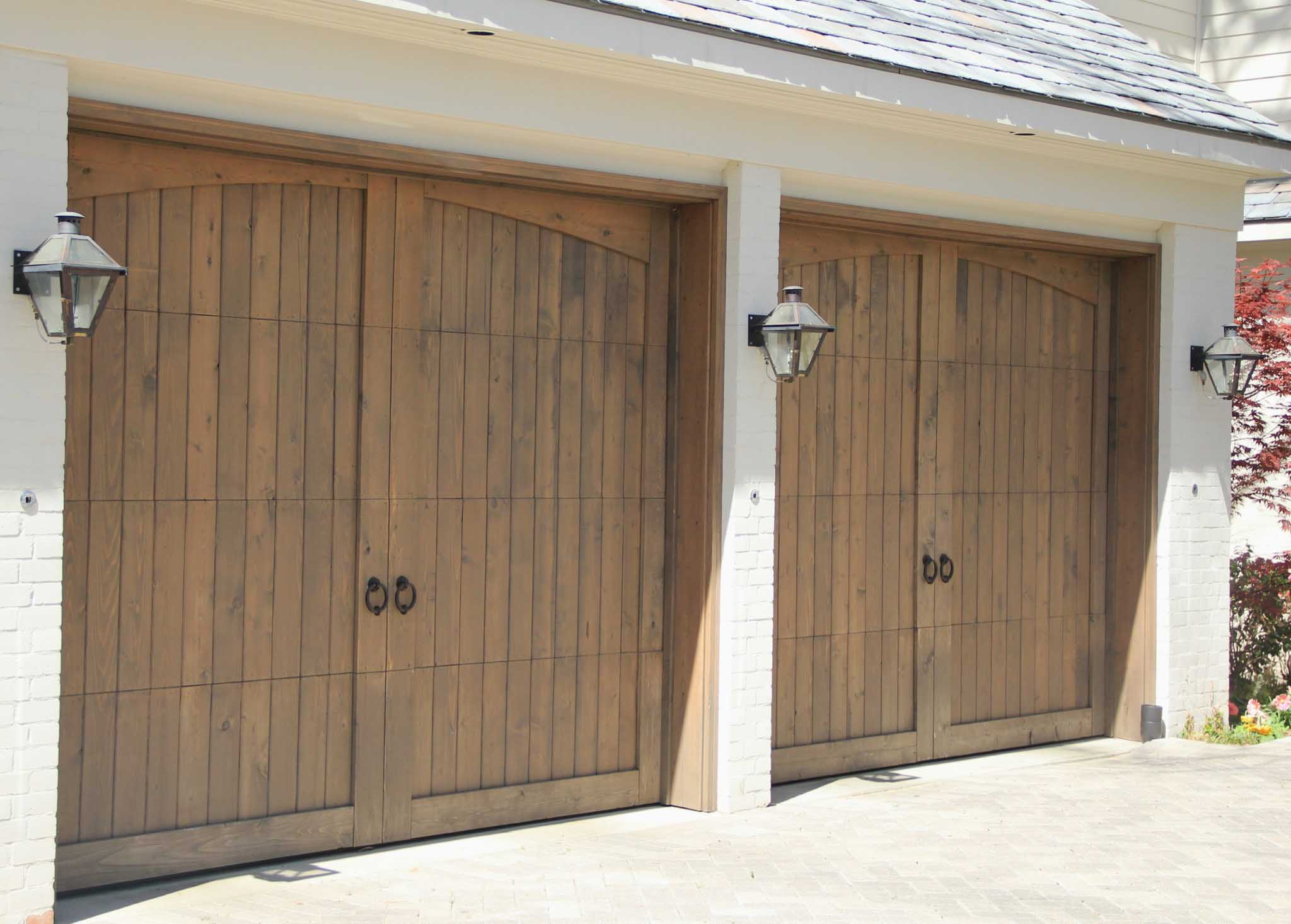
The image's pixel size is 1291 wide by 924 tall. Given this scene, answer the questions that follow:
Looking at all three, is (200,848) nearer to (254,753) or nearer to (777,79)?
(254,753)

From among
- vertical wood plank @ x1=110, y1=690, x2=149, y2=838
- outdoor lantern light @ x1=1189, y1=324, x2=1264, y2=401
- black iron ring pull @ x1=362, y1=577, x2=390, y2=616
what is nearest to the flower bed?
outdoor lantern light @ x1=1189, y1=324, x2=1264, y2=401

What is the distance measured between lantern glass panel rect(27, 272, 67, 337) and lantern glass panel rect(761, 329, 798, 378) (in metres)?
3.29

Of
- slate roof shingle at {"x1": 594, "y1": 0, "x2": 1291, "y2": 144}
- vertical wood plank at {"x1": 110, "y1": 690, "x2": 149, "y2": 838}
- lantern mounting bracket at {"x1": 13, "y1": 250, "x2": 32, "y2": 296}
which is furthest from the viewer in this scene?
slate roof shingle at {"x1": 594, "y1": 0, "x2": 1291, "y2": 144}

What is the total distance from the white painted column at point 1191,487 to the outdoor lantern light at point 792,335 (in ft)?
10.8

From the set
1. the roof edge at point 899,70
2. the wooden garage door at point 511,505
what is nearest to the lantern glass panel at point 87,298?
the wooden garage door at point 511,505

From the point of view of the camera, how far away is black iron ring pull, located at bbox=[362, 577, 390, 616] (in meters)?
6.13

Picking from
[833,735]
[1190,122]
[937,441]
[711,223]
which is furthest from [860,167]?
[833,735]

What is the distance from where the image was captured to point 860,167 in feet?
24.5

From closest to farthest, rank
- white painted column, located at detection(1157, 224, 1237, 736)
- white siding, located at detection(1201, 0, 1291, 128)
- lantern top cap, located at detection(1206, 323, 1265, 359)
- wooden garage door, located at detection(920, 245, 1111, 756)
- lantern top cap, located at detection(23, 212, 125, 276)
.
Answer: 1. lantern top cap, located at detection(23, 212, 125, 276)
2. wooden garage door, located at detection(920, 245, 1111, 756)
3. lantern top cap, located at detection(1206, 323, 1265, 359)
4. white painted column, located at detection(1157, 224, 1237, 736)
5. white siding, located at detection(1201, 0, 1291, 128)

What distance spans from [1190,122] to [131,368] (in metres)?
6.24

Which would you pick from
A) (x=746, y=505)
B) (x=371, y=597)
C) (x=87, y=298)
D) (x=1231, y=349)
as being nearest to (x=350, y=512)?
(x=371, y=597)

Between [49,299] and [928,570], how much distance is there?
17.2ft

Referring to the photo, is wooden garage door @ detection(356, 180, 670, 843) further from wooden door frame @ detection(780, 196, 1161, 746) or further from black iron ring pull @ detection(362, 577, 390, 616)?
wooden door frame @ detection(780, 196, 1161, 746)

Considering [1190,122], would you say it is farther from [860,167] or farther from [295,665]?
[295,665]
